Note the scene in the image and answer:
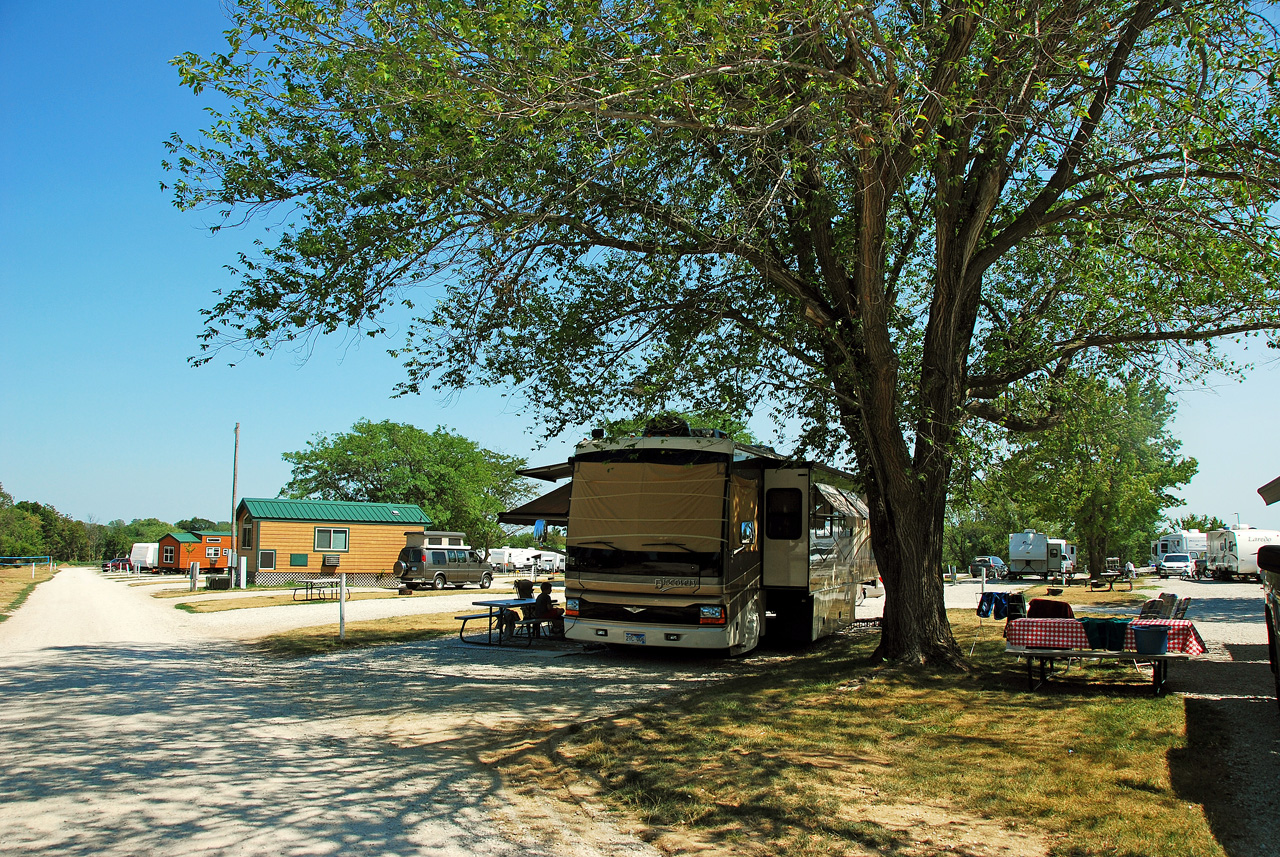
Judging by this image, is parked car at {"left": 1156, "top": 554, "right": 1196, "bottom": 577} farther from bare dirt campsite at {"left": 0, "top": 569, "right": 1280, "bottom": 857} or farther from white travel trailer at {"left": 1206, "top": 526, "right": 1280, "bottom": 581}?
bare dirt campsite at {"left": 0, "top": 569, "right": 1280, "bottom": 857}

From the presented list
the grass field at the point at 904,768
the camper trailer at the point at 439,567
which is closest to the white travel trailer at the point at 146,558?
the camper trailer at the point at 439,567

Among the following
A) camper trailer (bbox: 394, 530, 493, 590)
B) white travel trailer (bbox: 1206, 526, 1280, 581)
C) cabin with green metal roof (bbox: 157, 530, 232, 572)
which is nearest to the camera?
camper trailer (bbox: 394, 530, 493, 590)

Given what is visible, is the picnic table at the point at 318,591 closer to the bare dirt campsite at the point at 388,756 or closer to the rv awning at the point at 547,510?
the rv awning at the point at 547,510

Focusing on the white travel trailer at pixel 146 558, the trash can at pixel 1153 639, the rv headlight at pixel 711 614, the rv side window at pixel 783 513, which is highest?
the rv side window at pixel 783 513

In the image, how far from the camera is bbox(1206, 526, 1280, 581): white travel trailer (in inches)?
1564

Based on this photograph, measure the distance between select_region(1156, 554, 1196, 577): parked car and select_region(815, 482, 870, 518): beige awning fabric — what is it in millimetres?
39571

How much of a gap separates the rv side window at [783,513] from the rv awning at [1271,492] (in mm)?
5509

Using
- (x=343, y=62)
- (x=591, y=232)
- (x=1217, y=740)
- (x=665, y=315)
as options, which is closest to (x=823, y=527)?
(x=665, y=315)

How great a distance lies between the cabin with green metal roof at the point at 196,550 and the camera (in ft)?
188

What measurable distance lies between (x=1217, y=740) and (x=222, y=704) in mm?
8943

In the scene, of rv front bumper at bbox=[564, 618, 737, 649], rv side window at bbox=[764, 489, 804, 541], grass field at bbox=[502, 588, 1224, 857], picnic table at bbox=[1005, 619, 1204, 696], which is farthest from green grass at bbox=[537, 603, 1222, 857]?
rv side window at bbox=[764, 489, 804, 541]

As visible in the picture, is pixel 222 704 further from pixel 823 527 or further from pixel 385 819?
pixel 823 527

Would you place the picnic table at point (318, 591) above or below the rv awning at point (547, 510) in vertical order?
below

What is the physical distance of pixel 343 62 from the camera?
733 centimetres
